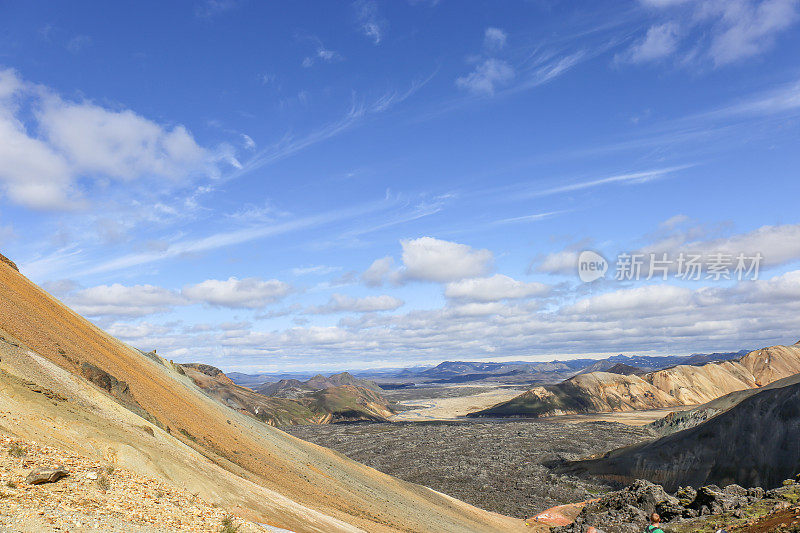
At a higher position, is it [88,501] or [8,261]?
[8,261]

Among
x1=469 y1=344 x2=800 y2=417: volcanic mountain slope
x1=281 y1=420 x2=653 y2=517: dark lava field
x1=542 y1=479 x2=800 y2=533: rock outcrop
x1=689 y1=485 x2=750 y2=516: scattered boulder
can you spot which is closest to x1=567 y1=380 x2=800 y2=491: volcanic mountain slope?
x1=281 y1=420 x2=653 y2=517: dark lava field

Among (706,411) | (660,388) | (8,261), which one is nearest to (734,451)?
(706,411)

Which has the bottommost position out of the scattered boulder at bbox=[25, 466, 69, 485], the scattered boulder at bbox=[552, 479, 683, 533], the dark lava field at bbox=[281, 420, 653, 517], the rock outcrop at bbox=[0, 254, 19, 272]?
the dark lava field at bbox=[281, 420, 653, 517]

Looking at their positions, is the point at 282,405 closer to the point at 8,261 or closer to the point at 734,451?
the point at 8,261

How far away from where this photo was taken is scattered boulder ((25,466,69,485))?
13.4 meters

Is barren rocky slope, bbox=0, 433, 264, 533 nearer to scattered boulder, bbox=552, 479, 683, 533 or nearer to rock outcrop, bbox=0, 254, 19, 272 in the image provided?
scattered boulder, bbox=552, 479, 683, 533

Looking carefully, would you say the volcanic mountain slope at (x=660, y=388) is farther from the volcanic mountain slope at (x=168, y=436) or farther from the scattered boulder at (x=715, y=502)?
the scattered boulder at (x=715, y=502)

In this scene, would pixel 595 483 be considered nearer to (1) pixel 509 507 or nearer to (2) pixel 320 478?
(1) pixel 509 507

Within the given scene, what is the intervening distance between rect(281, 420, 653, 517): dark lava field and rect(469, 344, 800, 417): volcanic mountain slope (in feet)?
183

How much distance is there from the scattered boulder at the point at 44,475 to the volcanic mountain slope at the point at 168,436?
12.2 feet

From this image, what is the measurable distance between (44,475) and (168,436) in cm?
1572

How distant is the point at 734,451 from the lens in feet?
184

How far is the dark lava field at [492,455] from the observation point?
64125mm

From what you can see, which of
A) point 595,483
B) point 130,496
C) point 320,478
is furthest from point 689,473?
point 130,496
